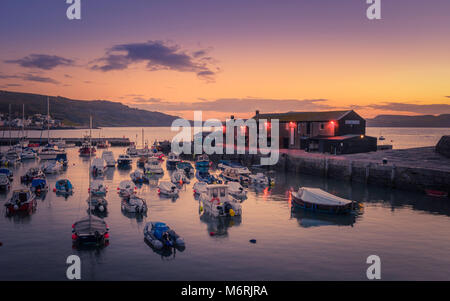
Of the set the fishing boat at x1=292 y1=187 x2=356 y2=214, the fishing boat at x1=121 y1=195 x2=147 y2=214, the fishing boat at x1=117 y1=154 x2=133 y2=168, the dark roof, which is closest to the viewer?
the fishing boat at x1=292 y1=187 x2=356 y2=214

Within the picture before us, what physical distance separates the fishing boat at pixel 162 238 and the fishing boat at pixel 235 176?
29.4 m

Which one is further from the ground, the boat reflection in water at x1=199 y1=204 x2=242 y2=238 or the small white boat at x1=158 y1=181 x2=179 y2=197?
the small white boat at x1=158 y1=181 x2=179 y2=197

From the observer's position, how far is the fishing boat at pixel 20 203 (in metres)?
34.1

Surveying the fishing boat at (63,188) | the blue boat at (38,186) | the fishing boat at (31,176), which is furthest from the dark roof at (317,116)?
the blue boat at (38,186)

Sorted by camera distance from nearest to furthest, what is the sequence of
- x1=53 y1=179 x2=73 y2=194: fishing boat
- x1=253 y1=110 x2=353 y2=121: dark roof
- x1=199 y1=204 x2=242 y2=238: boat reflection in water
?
1. x1=199 y1=204 x2=242 y2=238: boat reflection in water
2. x1=53 y1=179 x2=73 y2=194: fishing boat
3. x1=253 y1=110 x2=353 y2=121: dark roof

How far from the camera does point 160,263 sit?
859 inches

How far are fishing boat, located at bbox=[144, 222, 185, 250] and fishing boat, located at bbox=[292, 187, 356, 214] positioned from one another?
16819mm

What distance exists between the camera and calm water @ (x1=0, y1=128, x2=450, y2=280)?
67.6 feet

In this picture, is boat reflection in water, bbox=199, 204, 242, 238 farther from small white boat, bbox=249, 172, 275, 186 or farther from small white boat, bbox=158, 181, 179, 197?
small white boat, bbox=249, 172, 275, 186

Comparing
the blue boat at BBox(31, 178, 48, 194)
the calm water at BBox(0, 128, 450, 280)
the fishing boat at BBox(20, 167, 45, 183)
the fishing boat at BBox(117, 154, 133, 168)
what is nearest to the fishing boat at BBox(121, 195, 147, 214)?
the calm water at BBox(0, 128, 450, 280)

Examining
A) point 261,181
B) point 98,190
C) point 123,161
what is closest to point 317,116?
point 261,181

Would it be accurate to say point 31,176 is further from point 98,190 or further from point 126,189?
point 126,189

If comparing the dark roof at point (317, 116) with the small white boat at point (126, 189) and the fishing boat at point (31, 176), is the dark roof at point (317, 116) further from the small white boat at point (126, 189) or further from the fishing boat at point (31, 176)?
the fishing boat at point (31, 176)
